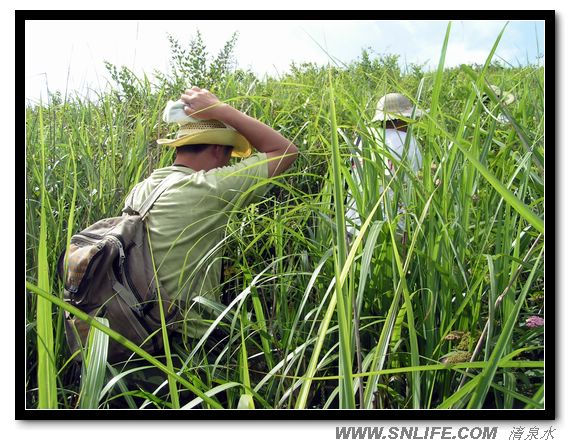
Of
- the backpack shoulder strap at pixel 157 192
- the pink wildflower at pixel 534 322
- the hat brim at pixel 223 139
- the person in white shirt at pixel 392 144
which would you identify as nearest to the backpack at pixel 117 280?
the backpack shoulder strap at pixel 157 192

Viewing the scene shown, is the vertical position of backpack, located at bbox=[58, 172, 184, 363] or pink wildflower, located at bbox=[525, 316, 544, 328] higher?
backpack, located at bbox=[58, 172, 184, 363]

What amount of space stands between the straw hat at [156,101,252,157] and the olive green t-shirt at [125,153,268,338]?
0.22 ft

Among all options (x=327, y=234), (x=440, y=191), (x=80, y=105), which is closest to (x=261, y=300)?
(x=327, y=234)

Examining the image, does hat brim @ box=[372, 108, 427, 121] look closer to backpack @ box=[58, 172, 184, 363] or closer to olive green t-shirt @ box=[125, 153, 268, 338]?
olive green t-shirt @ box=[125, 153, 268, 338]

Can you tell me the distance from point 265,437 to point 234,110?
0.70m

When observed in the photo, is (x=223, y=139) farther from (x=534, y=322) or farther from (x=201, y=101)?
(x=534, y=322)

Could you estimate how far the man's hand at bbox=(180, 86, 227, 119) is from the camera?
1.43 m

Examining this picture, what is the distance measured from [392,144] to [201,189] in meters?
0.42

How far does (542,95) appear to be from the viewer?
134 centimetres

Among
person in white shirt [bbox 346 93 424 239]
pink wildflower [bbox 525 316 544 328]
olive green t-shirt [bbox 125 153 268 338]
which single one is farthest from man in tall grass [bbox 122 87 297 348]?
Answer: pink wildflower [bbox 525 316 544 328]

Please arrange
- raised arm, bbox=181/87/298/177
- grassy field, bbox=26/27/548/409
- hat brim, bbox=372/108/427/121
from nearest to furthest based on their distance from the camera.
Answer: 1. grassy field, bbox=26/27/548/409
2. hat brim, bbox=372/108/427/121
3. raised arm, bbox=181/87/298/177

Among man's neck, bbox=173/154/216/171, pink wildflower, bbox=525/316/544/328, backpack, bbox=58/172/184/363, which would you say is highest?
man's neck, bbox=173/154/216/171

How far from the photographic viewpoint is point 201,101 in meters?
1.43

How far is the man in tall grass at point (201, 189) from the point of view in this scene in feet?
4.38
